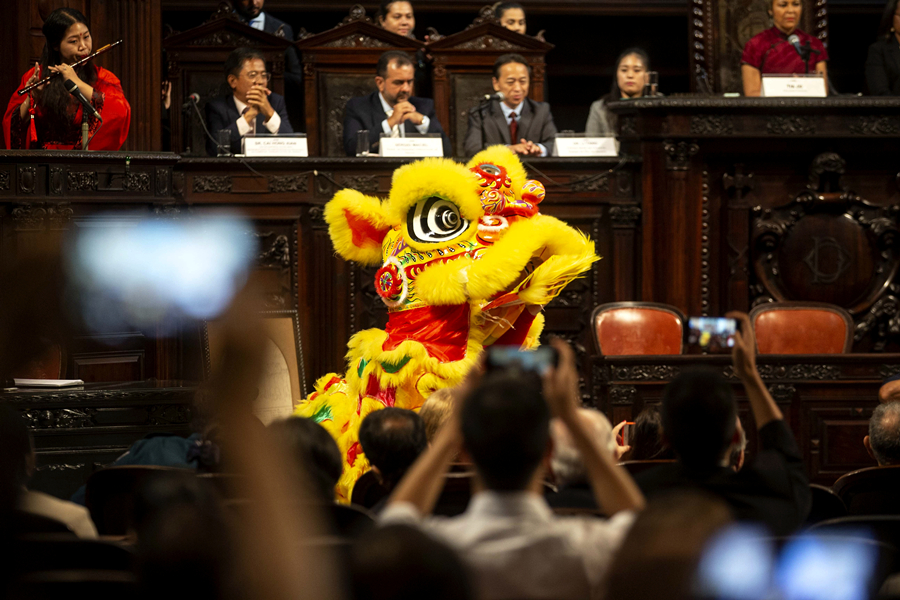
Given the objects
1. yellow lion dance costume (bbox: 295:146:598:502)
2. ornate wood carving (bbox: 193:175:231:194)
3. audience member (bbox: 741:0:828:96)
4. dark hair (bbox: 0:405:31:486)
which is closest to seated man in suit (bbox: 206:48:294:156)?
ornate wood carving (bbox: 193:175:231:194)

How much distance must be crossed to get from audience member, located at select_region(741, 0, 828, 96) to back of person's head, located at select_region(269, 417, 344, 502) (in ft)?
16.3

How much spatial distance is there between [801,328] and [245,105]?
10.9 ft

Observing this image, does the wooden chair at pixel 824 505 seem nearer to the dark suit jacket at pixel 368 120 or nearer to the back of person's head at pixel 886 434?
the back of person's head at pixel 886 434

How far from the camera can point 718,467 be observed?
217cm

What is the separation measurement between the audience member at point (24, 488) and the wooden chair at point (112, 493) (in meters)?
0.26

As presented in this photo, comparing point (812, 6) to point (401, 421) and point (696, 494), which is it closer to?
point (401, 421)

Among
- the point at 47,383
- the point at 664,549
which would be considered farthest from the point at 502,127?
the point at 664,549

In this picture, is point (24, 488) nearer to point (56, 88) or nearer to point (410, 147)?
point (56, 88)

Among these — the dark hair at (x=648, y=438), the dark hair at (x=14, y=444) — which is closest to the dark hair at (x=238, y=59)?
the dark hair at (x=648, y=438)

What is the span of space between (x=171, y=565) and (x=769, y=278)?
16.0 ft

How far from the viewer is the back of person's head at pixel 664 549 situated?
1518 mm

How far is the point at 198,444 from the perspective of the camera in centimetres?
295

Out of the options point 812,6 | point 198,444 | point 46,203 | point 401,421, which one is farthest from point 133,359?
point 812,6

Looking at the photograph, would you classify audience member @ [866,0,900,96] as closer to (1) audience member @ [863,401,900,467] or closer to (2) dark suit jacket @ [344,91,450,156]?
(2) dark suit jacket @ [344,91,450,156]
